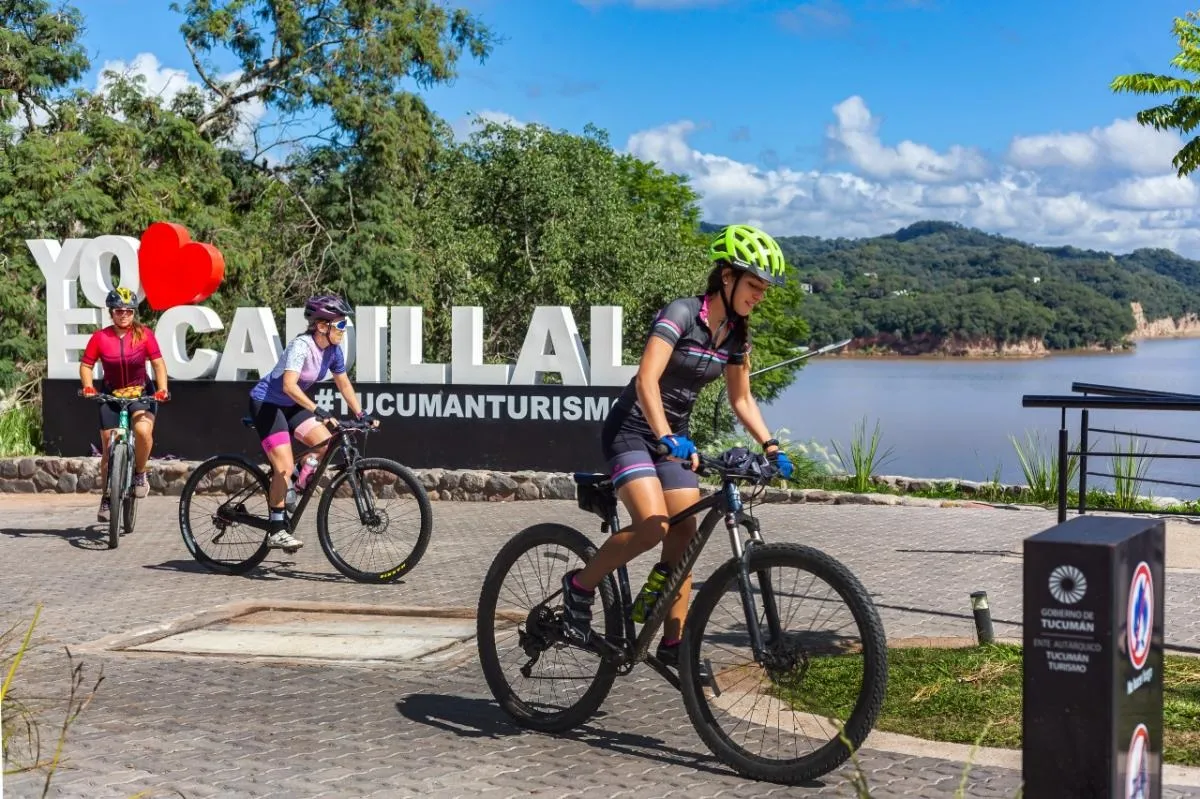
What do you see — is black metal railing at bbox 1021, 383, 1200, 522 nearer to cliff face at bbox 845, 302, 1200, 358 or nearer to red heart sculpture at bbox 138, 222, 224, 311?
red heart sculpture at bbox 138, 222, 224, 311

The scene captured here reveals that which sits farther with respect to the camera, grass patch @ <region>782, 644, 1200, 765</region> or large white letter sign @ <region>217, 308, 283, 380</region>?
large white letter sign @ <region>217, 308, 283, 380</region>

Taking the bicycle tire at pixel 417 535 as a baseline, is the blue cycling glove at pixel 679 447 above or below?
above

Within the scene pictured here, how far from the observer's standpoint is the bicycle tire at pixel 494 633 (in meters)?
5.51

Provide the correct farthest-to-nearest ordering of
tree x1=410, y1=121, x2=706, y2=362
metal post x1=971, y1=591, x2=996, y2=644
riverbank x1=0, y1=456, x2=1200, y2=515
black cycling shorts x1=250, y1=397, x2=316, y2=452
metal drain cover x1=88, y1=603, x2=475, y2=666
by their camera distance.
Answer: tree x1=410, y1=121, x2=706, y2=362, riverbank x1=0, y1=456, x2=1200, y2=515, black cycling shorts x1=250, y1=397, x2=316, y2=452, metal drain cover x1=88, y1=603, x2=475, y2=666, metal post x1=971, y1=591, x2=996, y2=644

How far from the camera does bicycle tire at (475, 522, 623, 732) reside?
5.51 metres

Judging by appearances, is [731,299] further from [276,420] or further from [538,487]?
[538,487]

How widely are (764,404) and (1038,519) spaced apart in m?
43.4

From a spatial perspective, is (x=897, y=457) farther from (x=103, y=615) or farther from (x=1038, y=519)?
(x=103, y=615)

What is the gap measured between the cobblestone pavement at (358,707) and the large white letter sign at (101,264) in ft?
24.8

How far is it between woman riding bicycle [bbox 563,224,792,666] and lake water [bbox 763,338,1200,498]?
3054 millimetres

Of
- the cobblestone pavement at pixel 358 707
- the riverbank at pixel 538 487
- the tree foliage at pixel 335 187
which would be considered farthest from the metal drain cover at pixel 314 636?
the tree foliage at pixel 335 187

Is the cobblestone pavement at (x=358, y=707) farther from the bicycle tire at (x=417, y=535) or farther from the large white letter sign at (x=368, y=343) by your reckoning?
the large white letter sign at (x=368, y=343)

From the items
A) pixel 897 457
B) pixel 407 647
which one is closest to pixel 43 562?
pixel 407 647

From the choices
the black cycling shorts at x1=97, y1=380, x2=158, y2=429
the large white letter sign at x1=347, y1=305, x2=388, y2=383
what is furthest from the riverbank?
the black cycling shorts at x1=97, y1=380, x2=158, y2=429
